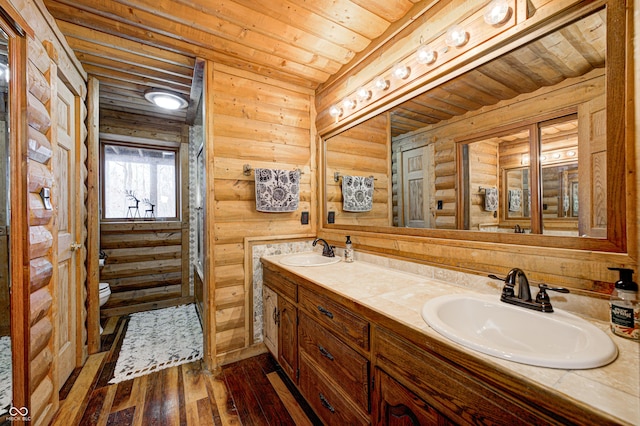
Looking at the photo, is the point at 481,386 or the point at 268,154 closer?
the point at 481,386

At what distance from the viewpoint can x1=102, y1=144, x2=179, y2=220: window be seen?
3320 mm

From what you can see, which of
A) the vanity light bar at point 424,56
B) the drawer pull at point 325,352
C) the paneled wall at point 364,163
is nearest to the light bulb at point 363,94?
the vanity light bar at point 424,56

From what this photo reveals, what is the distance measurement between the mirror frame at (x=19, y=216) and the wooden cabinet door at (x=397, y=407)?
1681mm

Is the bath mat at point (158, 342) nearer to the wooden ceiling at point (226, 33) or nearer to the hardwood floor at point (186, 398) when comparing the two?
the hardwood floor at point (186, 398)

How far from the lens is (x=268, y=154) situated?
2314 mm

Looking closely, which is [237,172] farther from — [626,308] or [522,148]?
[626,308]

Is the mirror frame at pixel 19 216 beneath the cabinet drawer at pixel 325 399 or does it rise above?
above

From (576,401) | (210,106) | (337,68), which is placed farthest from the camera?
(337,68)

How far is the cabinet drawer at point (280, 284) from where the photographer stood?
170 cm

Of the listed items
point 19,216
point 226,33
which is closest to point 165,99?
point 226,33

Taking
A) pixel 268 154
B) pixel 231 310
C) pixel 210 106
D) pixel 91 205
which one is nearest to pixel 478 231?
pixel 268 154

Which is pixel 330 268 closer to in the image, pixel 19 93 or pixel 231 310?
pixel 231 310

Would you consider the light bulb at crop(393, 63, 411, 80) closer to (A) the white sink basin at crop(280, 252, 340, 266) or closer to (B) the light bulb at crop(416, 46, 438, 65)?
(B) the light bulb at crop(416, 46, 438, 65)

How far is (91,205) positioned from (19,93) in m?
1.29
